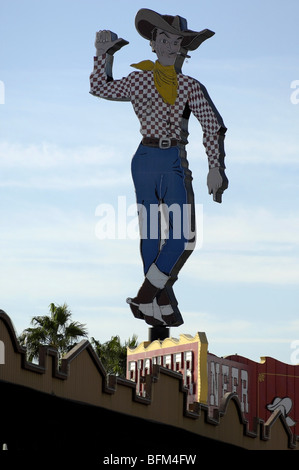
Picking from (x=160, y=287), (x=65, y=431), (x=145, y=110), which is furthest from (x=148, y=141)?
(x=65, y=431)

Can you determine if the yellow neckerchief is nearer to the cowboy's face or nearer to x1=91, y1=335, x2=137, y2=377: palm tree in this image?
the cowboy's face

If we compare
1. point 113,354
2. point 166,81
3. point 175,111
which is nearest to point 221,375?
point 175,111

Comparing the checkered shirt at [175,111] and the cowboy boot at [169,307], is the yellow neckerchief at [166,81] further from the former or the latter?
the cowboy boot at [169,307]

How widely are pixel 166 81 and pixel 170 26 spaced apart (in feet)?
4.18

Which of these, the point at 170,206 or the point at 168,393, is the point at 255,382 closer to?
the point at 170,206

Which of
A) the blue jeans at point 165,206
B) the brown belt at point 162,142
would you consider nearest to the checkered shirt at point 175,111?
the brown belt at point 162,142

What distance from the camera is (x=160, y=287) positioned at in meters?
22.8

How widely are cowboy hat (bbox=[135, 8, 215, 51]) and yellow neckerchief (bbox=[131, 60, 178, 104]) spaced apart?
27.3 inches

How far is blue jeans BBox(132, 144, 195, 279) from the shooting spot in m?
22.8

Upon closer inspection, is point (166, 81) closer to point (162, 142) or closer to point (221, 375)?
point (162, 142)

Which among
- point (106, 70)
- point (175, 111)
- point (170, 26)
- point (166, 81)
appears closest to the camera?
point (175, 111)

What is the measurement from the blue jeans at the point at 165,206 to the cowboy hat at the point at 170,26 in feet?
8.35

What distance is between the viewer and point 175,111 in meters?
23.3

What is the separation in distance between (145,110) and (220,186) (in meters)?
2.43
